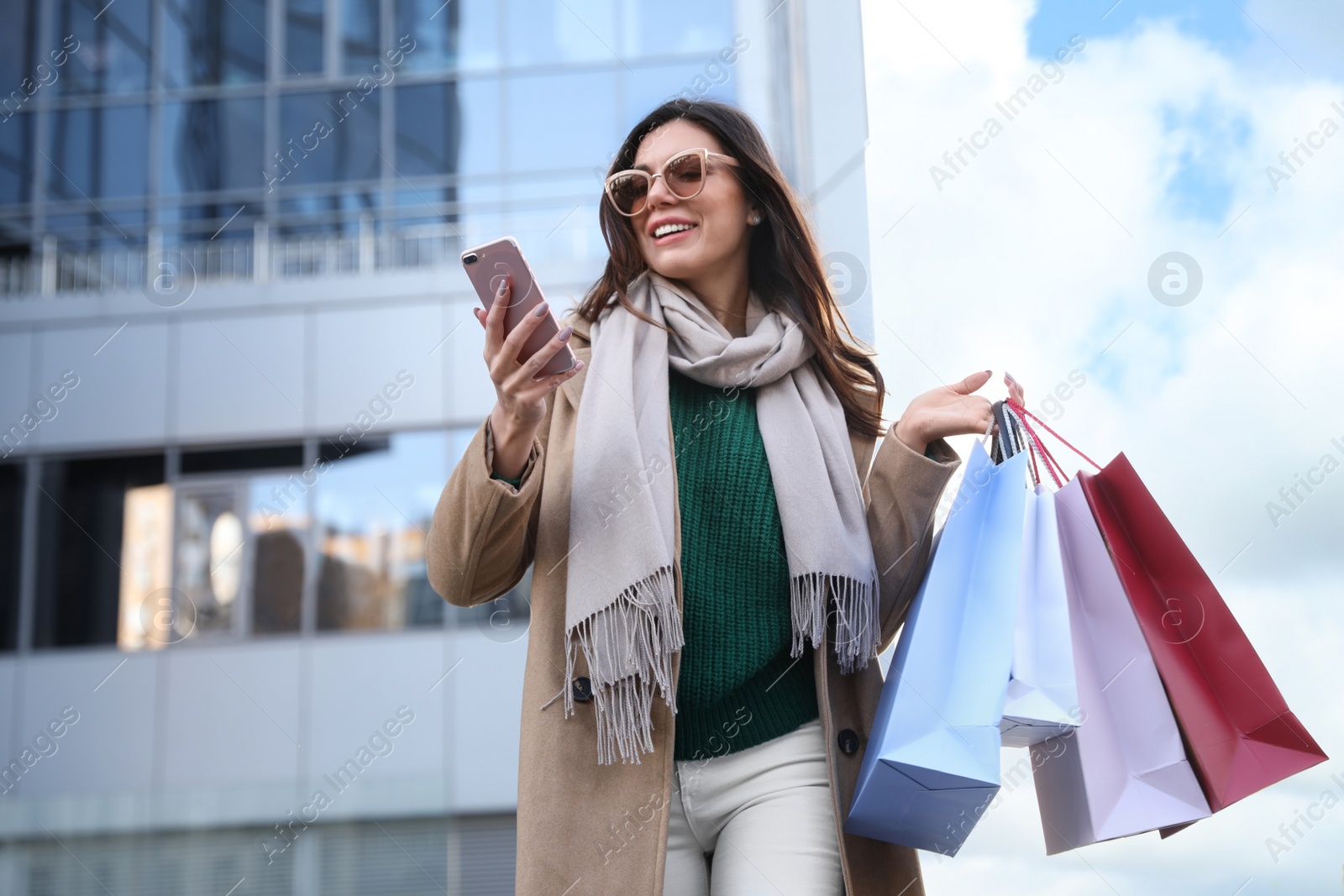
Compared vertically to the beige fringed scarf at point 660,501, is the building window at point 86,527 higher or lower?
higher

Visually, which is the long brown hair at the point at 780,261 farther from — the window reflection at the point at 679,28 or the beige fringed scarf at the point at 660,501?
the window reflection at the point at 679,28

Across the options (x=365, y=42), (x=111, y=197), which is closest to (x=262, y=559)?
(x=111, y=197)

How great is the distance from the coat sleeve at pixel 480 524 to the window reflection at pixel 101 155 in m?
8.52

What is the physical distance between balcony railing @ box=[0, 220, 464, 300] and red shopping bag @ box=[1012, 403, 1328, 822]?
24.8ft

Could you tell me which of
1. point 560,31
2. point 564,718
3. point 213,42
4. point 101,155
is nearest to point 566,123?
point 560,31

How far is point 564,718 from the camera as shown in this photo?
1.92 m

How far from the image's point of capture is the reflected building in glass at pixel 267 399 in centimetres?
796

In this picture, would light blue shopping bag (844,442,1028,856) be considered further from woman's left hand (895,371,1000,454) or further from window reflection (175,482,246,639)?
window reflection (175,482,246,639)

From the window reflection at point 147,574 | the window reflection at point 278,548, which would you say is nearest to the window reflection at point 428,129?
the window reflection at point 278,548

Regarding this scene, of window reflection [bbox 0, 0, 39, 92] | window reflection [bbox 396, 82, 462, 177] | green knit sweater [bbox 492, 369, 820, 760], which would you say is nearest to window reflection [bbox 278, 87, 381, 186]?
window reflection [bbox 396, 82, 462, 177]

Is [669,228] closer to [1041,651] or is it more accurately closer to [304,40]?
[1041,651]

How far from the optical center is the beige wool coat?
1.86 metres

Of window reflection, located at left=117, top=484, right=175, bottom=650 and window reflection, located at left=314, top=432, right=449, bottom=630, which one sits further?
window reflection, located at left=117, top=484, right=175, bottom=650

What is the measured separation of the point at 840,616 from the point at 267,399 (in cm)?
758
